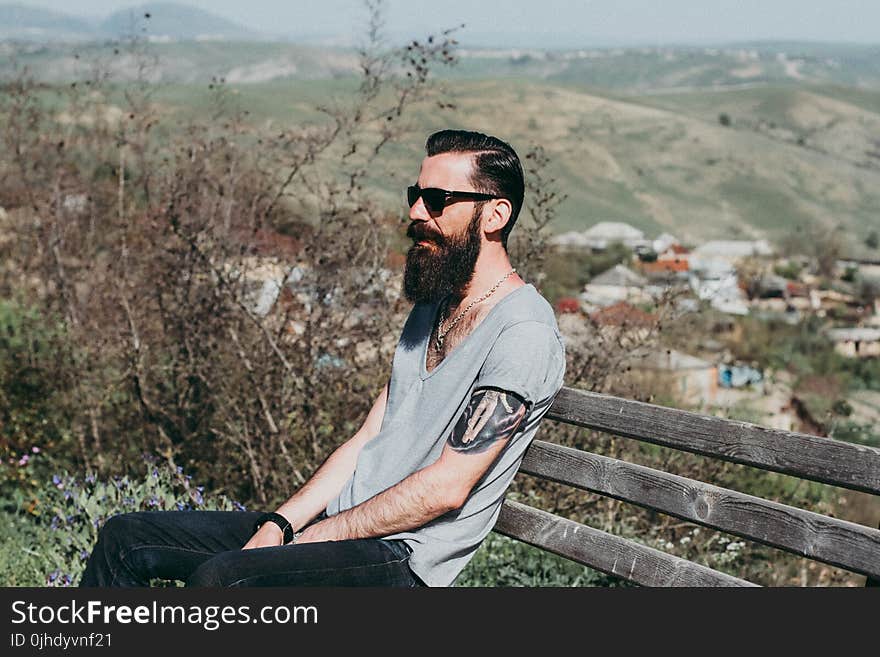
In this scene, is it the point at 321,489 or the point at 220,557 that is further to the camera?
the point at 321,489

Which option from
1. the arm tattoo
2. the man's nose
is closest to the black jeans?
the arm tattoo

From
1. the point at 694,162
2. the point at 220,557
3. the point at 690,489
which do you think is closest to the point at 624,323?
the point at 690,489

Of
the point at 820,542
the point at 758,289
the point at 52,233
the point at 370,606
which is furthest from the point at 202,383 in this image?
the point at 758,289

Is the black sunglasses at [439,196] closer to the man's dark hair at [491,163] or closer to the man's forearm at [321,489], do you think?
the man's dark hair at [491,163]

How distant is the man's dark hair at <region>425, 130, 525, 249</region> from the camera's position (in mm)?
3178

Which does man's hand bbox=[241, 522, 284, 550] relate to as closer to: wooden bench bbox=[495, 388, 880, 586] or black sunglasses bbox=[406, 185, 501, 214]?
wooden bench bbox=[495, 388, 880, 586]

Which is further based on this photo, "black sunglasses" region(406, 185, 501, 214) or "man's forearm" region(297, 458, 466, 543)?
"black sunglasses" region(406, 185, 501, 214)

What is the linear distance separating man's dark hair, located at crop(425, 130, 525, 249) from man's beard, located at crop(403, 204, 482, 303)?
0.08 meters

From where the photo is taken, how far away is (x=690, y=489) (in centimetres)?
296

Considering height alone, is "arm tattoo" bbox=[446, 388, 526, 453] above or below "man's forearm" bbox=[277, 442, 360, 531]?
above

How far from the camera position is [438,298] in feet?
10.8

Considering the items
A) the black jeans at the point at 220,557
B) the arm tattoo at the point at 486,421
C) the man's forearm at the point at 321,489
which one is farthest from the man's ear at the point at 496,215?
the black jeans at the point at 220,557

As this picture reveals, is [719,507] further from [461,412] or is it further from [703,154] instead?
[703,154]

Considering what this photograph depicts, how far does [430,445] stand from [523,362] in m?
0.38
